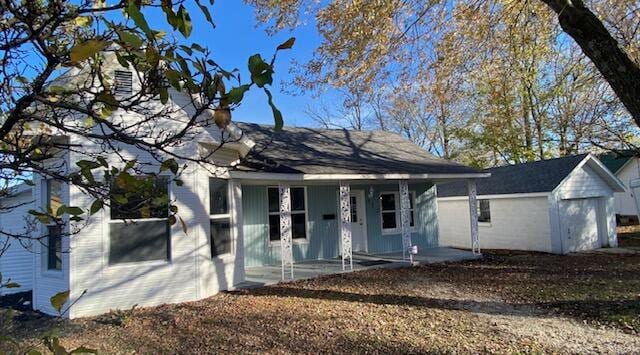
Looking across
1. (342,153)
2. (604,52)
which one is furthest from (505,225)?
(604,52)

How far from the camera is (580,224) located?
15.7m

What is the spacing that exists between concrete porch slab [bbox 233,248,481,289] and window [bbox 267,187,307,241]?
924 millimetres

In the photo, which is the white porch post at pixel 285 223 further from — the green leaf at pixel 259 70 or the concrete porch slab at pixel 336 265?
the green leaf at pixel 259 70

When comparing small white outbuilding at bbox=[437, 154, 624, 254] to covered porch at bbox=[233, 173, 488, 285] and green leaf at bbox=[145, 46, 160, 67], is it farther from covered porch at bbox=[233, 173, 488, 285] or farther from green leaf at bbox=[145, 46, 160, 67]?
green leaf at bbox=[145, 46, 160, 67]

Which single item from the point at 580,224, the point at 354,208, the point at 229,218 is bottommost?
the point at 580,224

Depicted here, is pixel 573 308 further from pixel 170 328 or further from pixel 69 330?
pixel 69 330

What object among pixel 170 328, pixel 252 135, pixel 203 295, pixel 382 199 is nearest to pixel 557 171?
pixel 382 199

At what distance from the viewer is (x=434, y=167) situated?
13.4 meters

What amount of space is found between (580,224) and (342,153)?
9.19 metres

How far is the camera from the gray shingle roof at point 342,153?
1129 cm

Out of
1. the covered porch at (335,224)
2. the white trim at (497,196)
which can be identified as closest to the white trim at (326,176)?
the covered porch at (335,224)

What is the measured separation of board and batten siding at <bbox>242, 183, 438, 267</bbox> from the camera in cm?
1235

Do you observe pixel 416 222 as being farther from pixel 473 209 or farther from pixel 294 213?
pixel 294 213

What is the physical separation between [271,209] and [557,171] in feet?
34.9
